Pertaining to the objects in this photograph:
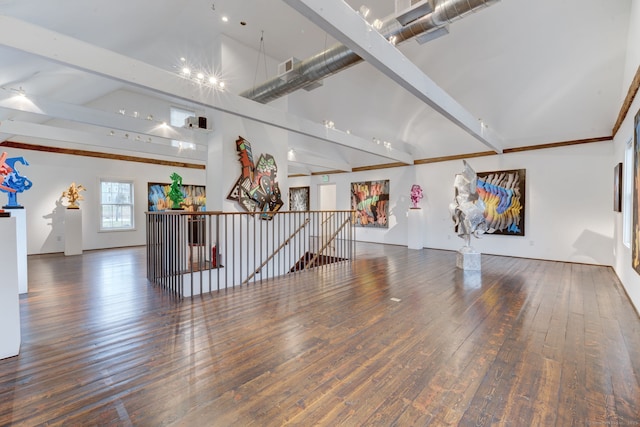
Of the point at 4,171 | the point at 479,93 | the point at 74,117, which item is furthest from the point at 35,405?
the point at 479,93

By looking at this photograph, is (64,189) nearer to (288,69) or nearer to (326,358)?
(288,69)

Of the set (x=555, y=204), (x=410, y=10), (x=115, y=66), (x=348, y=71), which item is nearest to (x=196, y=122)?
(x=115, y=66)

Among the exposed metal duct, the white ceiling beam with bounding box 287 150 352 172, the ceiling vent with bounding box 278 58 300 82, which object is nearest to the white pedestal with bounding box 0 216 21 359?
the ceiling vent with bounding box 278 58 300 82

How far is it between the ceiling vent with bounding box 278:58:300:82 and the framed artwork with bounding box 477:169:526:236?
5.75 meters

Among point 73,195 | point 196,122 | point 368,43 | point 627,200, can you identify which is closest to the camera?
point 368,43

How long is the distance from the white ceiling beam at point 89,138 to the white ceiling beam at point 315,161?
283 centimetres

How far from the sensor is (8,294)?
2.23 metres

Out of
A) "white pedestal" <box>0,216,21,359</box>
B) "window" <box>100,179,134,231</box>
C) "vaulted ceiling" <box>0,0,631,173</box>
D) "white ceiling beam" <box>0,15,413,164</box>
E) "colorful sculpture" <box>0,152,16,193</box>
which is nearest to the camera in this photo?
"white pedestal" <box>0,216,21,359</box>

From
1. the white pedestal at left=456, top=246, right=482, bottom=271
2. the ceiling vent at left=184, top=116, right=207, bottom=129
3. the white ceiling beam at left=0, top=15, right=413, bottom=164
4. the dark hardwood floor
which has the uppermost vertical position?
the ceiling vent at left=184, top=116, right=207, bottom=129

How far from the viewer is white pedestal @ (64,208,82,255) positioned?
751 cm

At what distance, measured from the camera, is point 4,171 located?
410 centimetres

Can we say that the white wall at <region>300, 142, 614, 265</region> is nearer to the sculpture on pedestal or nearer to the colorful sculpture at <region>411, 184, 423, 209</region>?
the colorful sculpture at <region>411, 184, 423, 209</region>

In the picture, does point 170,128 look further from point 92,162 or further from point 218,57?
point 92,162

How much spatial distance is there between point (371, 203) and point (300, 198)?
3951mm
